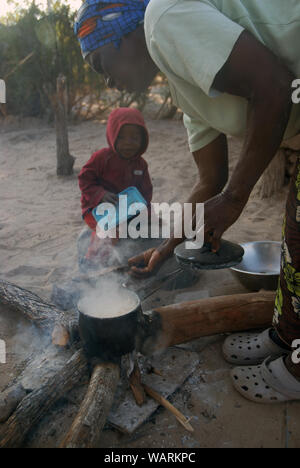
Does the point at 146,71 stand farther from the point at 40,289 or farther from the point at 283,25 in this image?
the point at 40,289

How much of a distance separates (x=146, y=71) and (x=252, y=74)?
21.4 inches

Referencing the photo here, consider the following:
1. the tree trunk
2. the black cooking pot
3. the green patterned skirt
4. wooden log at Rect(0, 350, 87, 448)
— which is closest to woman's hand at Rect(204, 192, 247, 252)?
the green patterned skirt

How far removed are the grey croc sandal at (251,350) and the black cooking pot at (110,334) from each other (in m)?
0.53

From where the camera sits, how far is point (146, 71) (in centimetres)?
160

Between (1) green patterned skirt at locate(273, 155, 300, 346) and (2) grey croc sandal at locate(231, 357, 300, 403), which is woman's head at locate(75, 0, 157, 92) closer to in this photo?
(1) green patterned skirt at locate(273, 155, 300, 346)

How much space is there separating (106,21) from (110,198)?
1.69 metres

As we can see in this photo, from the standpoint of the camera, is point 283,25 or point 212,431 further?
point 212,431

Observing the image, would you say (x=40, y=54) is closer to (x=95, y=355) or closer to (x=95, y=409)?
(x=95, y=355)

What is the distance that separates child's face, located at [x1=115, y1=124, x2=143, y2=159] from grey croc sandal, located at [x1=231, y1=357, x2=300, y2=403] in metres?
2.03

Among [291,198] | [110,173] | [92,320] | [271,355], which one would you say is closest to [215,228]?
[291,198]

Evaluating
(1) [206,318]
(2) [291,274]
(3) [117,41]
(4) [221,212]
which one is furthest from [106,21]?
(1) [206,318]

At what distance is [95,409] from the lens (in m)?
1.54

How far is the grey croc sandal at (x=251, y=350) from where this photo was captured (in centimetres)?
191

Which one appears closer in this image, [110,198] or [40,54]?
[110,198]
